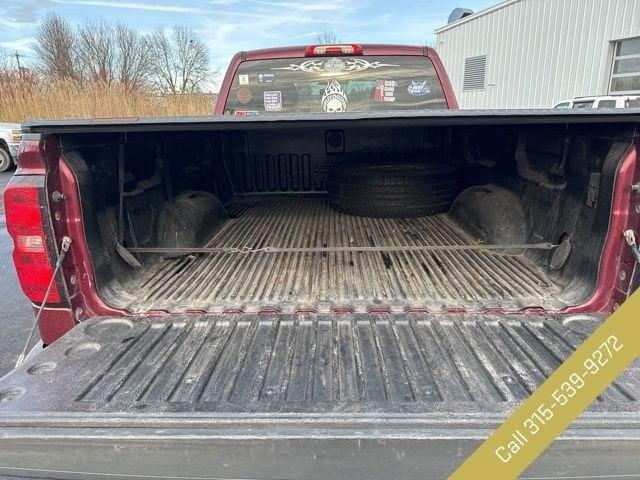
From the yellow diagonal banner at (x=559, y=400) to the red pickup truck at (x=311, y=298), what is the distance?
41 millimetres

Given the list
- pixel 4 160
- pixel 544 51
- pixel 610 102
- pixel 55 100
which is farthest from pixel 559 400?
pixel 55 100

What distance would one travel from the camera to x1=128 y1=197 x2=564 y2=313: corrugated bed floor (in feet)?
7.36

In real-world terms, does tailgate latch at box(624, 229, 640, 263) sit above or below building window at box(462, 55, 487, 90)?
below

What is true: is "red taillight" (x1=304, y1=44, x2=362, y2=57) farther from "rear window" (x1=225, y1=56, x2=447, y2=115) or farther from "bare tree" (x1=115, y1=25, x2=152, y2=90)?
"bare tree" (x1=115, y1=25, x2=152, y2=90)

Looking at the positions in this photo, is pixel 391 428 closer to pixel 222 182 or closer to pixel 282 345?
pixel 282 345

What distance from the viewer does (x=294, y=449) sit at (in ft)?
4.18

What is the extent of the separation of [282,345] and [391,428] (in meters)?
0.67

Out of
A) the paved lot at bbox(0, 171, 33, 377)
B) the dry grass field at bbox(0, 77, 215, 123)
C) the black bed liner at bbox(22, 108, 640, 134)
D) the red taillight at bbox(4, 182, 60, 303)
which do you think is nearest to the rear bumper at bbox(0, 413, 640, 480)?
the red taillight at bbox(4, 182, 60, 303)

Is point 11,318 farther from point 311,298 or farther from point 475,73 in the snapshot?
point 475,73

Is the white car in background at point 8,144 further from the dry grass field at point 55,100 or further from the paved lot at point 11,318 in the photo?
the paved lot at point 11,318

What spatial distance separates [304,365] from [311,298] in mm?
662

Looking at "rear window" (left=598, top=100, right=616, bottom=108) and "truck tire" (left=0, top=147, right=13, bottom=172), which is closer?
"rear window" (left=598, top=100, right=616, bottom=108)

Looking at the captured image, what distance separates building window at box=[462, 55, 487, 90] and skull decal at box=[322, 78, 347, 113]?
1913 centimetres

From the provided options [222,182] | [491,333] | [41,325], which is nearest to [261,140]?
[222,182]
